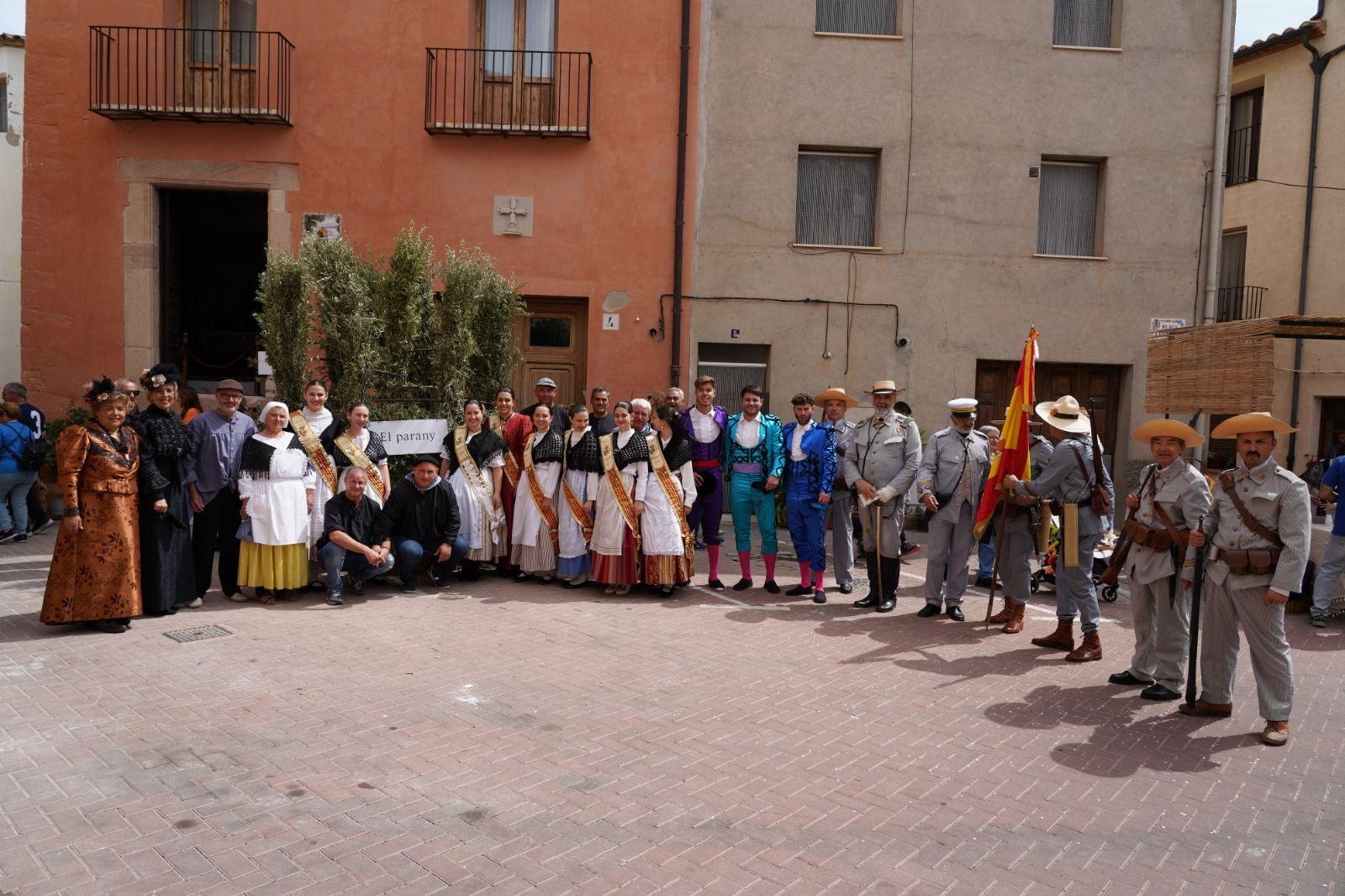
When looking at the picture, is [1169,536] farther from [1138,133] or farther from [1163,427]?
[1138,133]

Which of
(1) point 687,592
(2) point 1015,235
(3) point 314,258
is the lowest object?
(1) point 687,592

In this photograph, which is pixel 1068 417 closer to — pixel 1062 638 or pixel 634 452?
pixel 1062 638

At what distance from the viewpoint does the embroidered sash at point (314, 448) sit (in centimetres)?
852

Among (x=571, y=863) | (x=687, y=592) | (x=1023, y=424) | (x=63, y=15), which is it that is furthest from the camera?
(x=63, y=15)

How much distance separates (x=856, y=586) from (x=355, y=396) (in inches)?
207

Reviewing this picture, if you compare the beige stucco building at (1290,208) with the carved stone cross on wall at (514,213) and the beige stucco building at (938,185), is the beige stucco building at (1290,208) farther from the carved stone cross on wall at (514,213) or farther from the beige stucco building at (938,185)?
the carved stone cross on wall at (514,213)

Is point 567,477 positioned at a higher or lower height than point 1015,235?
lower

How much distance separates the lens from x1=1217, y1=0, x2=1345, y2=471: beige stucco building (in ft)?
59.0

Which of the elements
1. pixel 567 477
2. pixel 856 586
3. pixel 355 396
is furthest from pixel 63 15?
pixel 856 586

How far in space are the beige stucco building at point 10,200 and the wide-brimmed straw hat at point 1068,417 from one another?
1902 cm

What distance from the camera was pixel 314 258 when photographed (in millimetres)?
9695

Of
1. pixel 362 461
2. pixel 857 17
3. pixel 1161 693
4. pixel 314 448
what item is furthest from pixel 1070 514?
pixel 857 17

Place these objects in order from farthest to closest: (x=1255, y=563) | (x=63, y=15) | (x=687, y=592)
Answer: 1. (x=63, y=15)
2. (x=687, y=592)
3. (x=1255, y=563)

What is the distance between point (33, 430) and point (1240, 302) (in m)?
20.7
